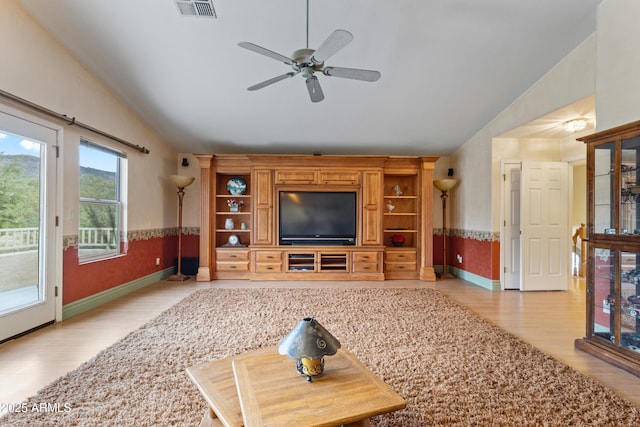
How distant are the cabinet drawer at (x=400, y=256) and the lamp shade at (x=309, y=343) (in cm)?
405

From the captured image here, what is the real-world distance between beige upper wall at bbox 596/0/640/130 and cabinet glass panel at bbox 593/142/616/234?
246mm

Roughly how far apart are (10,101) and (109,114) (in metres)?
1.29

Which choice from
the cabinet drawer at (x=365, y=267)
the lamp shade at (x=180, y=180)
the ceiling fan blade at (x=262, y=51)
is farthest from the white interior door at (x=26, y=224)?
the cabinet drawer at (x=365, y=267)

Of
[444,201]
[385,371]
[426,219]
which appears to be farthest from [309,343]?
[444,201]

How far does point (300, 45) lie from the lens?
9.99 ft

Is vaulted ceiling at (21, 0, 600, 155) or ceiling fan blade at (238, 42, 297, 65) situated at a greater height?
vaulted ceiling at (21, 0, 600, 155)

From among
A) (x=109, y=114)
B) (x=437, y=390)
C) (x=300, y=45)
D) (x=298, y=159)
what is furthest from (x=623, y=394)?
(x=109, y=114)

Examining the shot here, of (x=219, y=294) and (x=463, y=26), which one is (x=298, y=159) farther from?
(x=463, y=26)

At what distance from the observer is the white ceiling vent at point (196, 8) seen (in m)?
2.52

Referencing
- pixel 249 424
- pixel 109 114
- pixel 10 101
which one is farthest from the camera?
pixel 109 114

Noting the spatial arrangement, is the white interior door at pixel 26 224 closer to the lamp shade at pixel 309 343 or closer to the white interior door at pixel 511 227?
the lamp shade at pixel 309 343

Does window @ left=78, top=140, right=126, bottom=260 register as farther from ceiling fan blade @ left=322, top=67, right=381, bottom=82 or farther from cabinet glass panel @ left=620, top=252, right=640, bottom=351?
cabinet glass panel @ left=620, top=252, right=640, bottom=351

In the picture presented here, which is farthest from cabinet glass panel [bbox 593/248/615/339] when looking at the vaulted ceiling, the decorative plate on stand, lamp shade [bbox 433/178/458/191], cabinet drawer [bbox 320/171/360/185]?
the decorative plate on stand

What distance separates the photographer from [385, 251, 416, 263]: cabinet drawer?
5.20m
